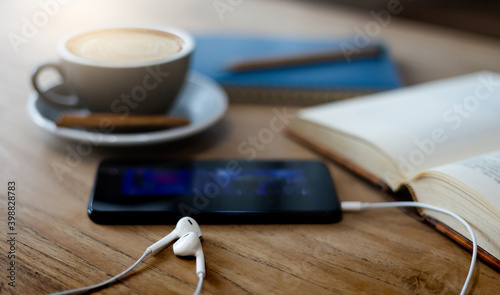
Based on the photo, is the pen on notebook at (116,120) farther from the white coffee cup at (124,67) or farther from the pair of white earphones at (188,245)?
the pair of white earphones at (188,245)

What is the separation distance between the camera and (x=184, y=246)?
42 cm

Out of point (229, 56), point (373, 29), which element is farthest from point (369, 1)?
point (229, 56)

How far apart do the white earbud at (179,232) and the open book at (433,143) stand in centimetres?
22

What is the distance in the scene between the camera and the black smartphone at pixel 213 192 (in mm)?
476

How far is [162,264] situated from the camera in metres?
0.42

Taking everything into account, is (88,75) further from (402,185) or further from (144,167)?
(402,185)

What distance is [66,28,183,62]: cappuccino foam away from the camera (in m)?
0.60

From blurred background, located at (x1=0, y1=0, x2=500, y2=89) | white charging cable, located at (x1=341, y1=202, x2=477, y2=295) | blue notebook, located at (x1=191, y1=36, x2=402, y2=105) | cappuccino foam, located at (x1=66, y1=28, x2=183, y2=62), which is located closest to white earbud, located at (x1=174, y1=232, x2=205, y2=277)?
white charging cable, located at (x1=341, y1=202, x2=477, y2=295)

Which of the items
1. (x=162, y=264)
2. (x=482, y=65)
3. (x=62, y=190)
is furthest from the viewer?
(x=482, y=65)

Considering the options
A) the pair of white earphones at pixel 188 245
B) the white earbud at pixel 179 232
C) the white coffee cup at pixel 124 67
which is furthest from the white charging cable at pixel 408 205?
the white coffee cup at pixel 124 67

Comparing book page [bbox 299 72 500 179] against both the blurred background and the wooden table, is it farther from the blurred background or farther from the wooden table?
the blurred background

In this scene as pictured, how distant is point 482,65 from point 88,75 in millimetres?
757

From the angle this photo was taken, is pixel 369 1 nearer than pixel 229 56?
No

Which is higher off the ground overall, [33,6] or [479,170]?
[479,170]
